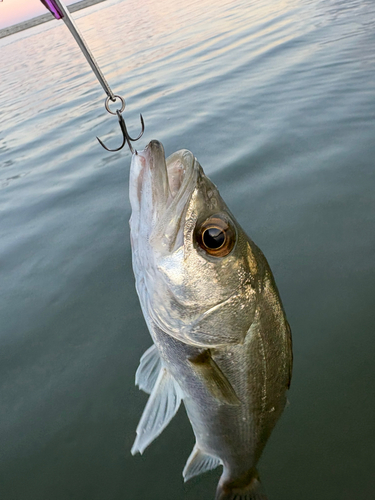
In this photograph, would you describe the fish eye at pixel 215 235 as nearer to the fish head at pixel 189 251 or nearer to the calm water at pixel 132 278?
the fish head at pixel 189 251

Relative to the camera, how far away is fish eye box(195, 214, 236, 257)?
1.63 metres

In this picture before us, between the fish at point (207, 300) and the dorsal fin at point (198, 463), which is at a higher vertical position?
the fish at point (207, 300)

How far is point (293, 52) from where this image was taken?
33.1ft

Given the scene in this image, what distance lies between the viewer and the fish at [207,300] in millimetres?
1638

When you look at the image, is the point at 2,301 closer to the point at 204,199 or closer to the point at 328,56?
the point at 204,199

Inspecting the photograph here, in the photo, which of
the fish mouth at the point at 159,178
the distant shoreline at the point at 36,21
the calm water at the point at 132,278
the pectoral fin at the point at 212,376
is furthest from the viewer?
the distant shoreline at the point at 36,21

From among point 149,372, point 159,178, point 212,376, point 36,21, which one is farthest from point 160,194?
point 36,21

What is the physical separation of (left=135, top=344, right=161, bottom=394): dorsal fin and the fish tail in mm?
564

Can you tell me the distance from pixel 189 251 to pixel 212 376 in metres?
0.52

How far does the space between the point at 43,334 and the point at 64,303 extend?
36 centimetres

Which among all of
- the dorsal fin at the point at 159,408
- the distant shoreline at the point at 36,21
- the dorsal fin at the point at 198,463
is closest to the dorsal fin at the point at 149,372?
the dorsal fin at the point at 159,408

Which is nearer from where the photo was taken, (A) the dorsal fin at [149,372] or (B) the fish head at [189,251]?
(B) the fish head at [189,251]

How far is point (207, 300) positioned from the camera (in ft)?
5.46

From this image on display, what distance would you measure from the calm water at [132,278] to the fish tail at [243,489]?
339 mm
